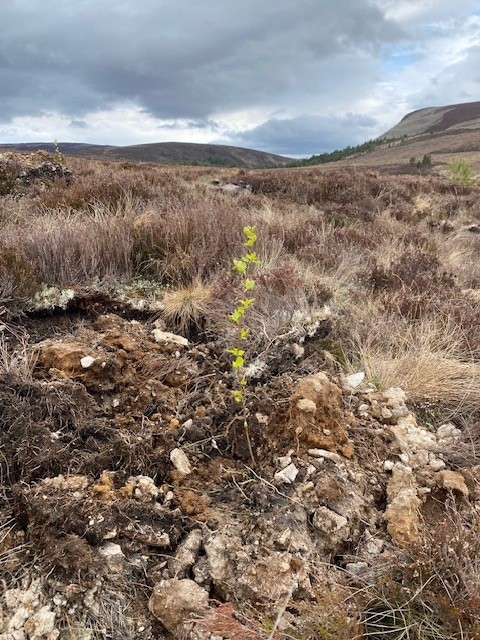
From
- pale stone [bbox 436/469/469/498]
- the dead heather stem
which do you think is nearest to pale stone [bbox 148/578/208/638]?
pale stone [bbox 436/469/469/498]

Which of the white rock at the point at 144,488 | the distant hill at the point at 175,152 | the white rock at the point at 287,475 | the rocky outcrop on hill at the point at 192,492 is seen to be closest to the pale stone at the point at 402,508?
the rocky outcrop on hill at the point at 192,492

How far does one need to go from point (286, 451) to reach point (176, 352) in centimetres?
99

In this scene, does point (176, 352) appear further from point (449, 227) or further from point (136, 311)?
point (449, 227)

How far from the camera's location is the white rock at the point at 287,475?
1.93 meters

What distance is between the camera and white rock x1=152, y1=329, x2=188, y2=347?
282cm

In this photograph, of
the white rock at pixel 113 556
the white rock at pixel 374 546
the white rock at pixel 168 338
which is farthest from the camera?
the white rock at pixel 168 338

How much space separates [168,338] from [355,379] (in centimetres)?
119

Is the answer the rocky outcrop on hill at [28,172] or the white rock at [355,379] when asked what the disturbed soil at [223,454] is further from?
the rocky outcrop on hill at [28,172]

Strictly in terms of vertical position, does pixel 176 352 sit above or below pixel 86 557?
above

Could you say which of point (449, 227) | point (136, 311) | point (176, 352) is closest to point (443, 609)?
point (176, 352)

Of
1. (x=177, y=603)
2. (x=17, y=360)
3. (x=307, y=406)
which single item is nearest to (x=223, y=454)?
(x=307, y=406)

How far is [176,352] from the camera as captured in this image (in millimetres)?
2746

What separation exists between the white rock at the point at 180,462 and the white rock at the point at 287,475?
15.9 inches

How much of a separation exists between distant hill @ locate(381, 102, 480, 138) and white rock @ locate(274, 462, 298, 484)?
79.1 meters
